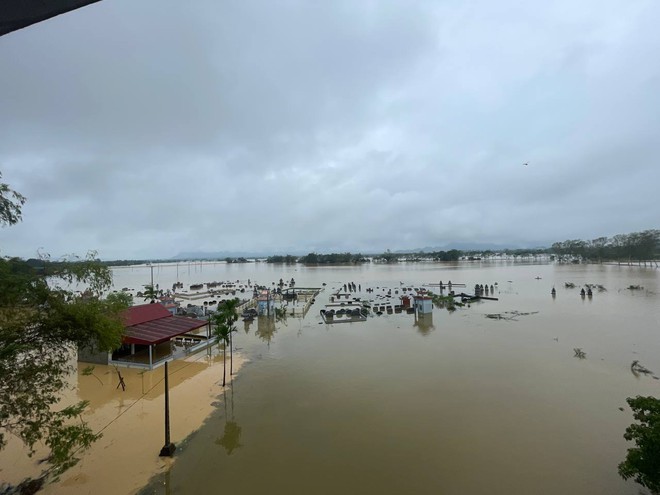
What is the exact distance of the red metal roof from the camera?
16594 mm

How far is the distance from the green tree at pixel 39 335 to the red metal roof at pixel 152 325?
9624 mm

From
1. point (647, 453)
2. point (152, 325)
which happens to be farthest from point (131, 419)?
point (647, 453)

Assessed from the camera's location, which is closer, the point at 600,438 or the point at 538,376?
the point at 600,438

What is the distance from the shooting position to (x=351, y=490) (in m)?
8.52

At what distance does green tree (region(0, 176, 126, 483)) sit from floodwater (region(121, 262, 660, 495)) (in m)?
3.41

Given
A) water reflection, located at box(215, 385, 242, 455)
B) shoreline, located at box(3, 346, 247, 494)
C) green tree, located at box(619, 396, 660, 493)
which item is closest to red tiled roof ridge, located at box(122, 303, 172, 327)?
shoreline, located at box(3, 346, 247, 494)

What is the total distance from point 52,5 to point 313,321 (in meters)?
30.1

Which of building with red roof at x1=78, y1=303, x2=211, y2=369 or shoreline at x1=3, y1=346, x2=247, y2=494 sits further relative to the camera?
building with red roof at x1=78, y1=303, x2=211, y2=369

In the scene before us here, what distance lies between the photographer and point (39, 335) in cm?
662

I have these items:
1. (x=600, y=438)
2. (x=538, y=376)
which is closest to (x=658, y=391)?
(x=538, y=376)

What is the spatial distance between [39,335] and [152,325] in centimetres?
1340

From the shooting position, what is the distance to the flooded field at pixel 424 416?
895 cm

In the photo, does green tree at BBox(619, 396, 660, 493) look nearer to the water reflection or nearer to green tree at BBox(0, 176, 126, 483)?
the water reflection

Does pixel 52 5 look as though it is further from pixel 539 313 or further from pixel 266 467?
pixel 539 313
